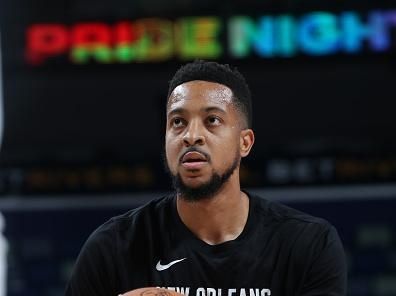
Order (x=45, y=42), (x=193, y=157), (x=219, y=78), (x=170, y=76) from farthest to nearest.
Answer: (x=45, y=42) → (x=170, y=76) → (x=219, y=78) → (x=193, y=157)

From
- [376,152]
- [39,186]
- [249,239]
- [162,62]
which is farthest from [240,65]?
[249,239]

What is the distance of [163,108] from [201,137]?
4861 mm

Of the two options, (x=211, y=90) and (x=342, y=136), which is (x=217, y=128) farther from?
(x=342, y=136)

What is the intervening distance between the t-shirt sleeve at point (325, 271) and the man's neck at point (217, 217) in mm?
247

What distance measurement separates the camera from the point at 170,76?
25.1 ft

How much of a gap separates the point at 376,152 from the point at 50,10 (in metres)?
2.72

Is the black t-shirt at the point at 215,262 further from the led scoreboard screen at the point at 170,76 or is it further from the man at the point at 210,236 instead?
the led scoreboard screen at the point at 170,76

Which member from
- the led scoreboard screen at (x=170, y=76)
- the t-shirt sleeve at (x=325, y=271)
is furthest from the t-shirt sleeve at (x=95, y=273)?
the led scoreboard screen at (x=170, y=76)

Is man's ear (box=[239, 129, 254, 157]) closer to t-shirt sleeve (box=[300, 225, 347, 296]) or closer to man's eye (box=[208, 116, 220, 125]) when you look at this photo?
man's eye (box=[208, 116, 220, 125])

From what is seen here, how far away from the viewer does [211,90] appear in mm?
2969

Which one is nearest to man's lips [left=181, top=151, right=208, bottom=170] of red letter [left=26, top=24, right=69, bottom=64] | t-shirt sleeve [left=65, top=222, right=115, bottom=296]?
t-shirt sleeve [left=65, top=222, right=115, bottom=296]

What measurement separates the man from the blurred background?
4.52 metres

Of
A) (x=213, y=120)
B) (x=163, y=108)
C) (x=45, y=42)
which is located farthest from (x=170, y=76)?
(x=213, y=120)

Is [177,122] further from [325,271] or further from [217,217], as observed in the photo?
[325,271]
